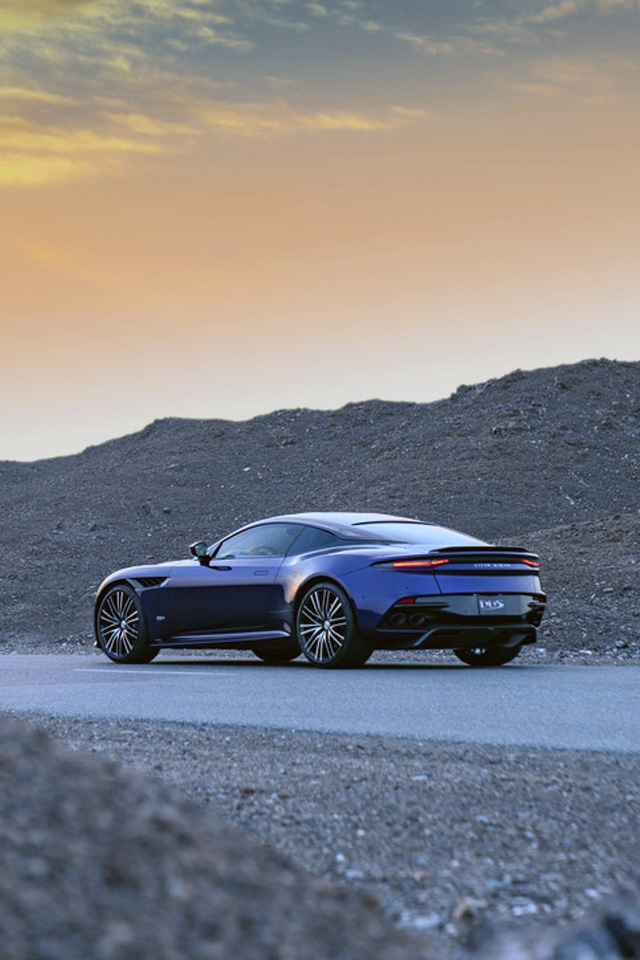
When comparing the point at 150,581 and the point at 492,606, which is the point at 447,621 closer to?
the point at 492,606

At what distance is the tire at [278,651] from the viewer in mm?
13789

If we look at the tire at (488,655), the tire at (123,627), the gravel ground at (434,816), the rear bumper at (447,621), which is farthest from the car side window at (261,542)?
the gravel ground at (434,816)

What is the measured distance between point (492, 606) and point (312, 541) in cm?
208

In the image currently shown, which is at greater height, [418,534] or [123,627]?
[418,534]

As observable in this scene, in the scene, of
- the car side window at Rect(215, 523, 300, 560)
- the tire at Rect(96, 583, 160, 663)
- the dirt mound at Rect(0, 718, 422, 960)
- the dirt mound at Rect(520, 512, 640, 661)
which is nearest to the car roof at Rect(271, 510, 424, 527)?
the car side window at Rect(215, 523, 300, 560)

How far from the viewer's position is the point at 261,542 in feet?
47.2

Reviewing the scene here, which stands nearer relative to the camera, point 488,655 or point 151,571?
point 488,655

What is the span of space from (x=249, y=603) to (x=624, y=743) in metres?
6.67

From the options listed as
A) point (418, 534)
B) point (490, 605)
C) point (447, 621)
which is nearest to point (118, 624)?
point (418, 534)

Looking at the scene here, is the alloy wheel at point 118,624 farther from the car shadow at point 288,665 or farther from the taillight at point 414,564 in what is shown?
the taillight at point 414,564

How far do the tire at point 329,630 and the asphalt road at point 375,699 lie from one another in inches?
7.4

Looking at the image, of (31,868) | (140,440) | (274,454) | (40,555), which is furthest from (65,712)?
(140,440)

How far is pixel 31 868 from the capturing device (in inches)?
132

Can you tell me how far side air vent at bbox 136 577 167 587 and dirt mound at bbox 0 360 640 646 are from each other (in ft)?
31.9
